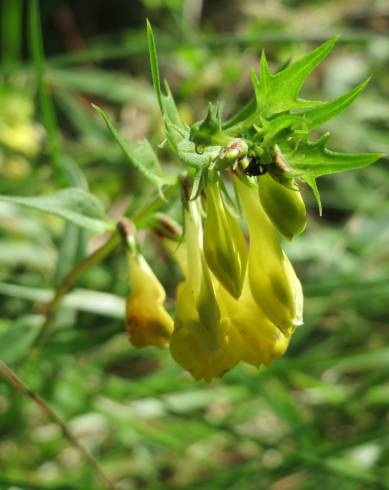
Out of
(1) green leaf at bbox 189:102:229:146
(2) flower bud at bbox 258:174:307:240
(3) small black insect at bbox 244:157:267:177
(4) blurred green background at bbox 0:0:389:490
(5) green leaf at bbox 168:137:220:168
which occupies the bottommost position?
(4) blurred green background at bbox 0:0:389:490

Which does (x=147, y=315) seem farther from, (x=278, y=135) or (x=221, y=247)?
(x=278, y=135)

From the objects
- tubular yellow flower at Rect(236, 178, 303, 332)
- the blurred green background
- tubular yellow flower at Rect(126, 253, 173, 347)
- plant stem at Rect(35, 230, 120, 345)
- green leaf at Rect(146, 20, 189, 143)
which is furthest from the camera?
the blurred green background

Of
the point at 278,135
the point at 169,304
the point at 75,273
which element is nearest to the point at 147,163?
the point at 278,135

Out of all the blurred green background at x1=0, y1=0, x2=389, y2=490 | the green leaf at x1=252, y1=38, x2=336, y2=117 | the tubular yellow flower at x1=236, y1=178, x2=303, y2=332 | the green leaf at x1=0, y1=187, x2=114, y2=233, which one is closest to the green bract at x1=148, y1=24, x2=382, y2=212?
the green leaf at x1=252, y1=38, x2=336, y2=117

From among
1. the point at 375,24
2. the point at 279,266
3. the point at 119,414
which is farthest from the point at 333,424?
the point at 375,24

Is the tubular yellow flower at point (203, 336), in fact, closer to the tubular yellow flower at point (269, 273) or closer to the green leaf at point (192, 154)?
the tubular yellow flower at point (269, 273)

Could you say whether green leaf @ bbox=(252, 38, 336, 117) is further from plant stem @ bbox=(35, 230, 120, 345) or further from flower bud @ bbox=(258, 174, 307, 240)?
plant stem @ bbox=(35, 230, 120, 345)

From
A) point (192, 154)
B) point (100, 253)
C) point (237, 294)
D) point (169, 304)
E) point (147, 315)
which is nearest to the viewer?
point (192, 154)
